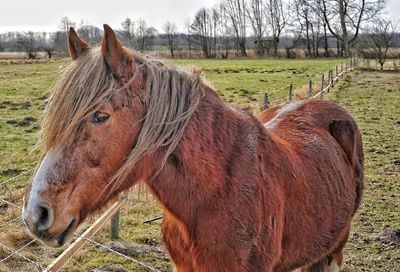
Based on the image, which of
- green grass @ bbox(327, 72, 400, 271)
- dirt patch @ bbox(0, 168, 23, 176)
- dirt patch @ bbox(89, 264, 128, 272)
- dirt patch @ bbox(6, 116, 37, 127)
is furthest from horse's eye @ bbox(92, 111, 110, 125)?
dirt patch @ bbox(6, 116, 37, 127)

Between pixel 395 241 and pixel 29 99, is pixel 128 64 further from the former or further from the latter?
pixel 29 99

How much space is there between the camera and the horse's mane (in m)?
1.63

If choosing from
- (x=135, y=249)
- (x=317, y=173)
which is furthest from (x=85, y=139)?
(x=135, y=249)

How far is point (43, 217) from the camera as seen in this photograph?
153cm

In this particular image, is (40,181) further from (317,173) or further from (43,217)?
(317,173)

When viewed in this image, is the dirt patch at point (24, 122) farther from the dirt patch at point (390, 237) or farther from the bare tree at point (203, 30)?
the bare tree at point (203, 30)

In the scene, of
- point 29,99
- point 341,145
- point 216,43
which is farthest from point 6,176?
point 216,43

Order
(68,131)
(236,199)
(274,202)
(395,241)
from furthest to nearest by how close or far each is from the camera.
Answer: (395,241)
(274,202)
(236,199)
(68,131)

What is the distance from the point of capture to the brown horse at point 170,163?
5.29ft

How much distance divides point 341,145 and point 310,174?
2.86 ft

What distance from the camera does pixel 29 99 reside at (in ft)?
54.3

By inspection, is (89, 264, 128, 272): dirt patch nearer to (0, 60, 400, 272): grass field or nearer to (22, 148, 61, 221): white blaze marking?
(0, 60, 400, 272): grass field

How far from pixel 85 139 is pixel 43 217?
33 centimetres

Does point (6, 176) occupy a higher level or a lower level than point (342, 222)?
lower
